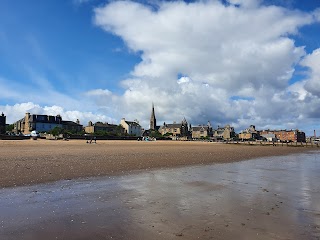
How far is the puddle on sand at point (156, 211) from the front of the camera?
5.96 m

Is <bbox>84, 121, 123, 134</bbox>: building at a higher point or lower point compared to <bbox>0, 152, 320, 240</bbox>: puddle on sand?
higher

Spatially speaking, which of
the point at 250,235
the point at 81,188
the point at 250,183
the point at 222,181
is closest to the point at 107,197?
the point at 81,188

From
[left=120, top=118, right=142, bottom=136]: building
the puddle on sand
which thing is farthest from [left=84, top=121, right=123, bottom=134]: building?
the puddle on sand

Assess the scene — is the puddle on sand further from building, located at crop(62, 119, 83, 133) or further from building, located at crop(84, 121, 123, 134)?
building, located at crop(84, 121, 123, 134)

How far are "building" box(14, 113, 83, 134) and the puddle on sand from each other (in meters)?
125

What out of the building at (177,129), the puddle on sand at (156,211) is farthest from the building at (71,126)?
the puddle on sand at (156,211)

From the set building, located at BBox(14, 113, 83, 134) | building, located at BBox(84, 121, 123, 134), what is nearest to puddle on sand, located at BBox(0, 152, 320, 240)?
building, located at BBox(14, 113, 83, 134)

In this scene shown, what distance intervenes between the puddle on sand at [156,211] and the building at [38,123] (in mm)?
124674

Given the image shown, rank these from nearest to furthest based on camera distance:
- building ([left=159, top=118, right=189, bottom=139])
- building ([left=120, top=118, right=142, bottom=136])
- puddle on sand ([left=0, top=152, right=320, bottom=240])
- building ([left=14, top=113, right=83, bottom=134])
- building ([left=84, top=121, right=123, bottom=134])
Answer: puddle on sand ([left=0, top=152, right=320, bottom=240]), building ([left=14, top=113, right=83, bottom=134]), building ([left=84, top=121, right=123, bottom=134]), building ([left=120, top=118, right=142, bottom=136]), building ([left=159, top=118, right=189, bottom=139])

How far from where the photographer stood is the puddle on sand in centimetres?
596

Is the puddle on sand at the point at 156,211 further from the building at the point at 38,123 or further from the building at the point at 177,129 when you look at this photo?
the building at the point at 177,129

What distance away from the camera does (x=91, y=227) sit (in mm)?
6234

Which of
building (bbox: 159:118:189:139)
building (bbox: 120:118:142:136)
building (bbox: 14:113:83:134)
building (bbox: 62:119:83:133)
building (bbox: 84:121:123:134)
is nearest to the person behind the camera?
building (bbox: 14:113:83:134)

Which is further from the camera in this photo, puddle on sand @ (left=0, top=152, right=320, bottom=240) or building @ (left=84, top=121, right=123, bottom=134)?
building @ (left=84, top=121, right=123, bottom=134)
